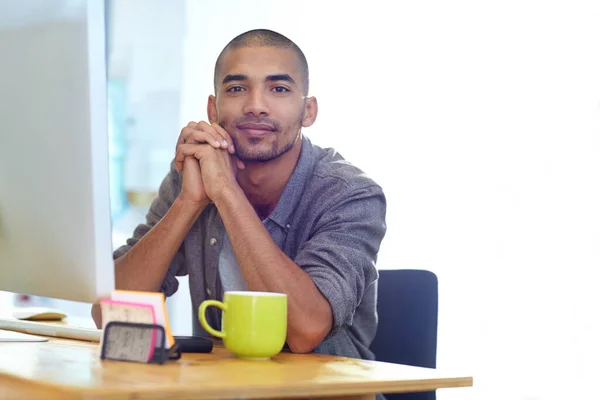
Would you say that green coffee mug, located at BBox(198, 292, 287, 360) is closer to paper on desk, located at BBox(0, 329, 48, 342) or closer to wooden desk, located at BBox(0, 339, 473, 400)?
wooden desk, located at BBox(0, 339, 473, 400)

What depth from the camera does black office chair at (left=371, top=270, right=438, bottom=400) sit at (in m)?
1.54

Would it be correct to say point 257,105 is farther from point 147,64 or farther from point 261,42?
point 147,64

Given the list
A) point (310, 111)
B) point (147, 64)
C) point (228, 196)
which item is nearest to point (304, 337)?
point (228, 196)

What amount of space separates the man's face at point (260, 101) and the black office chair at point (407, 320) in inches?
14.3

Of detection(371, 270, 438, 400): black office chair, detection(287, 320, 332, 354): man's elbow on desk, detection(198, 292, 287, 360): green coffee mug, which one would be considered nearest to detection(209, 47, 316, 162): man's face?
detection(371, 270, 438, 400): black office chair

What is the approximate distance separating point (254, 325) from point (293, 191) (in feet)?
2.06

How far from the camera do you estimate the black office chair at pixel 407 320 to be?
1.54 metres

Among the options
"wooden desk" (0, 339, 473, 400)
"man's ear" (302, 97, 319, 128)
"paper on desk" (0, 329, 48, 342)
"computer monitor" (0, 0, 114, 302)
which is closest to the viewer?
"wooden desk" (0, 339, 473, 400)

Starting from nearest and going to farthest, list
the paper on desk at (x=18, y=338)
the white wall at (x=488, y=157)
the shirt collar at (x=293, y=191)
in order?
the paper on desk at (x=18, y=338), the shirt collar at (x=293, y=191), the white wall at (x=488, y=157)

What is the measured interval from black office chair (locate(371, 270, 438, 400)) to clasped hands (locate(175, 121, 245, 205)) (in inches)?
15.1

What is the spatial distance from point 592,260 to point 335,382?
1.72 meters

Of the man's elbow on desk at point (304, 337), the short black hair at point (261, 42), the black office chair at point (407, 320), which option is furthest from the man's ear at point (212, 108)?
the man's elbow on desk at point (304, 337)

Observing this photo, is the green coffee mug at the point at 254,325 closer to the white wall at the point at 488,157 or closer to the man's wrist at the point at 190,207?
the man's wrist at the point at 190,207

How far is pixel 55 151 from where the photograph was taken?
987 millimetres
